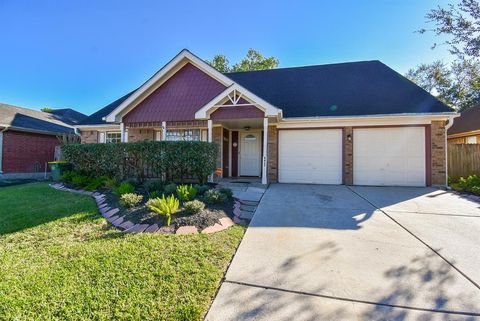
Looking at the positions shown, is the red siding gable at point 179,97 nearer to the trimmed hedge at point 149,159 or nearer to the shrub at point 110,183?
the trimmed hedge at point 149,159

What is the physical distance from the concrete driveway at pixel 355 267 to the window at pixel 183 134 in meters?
7.05

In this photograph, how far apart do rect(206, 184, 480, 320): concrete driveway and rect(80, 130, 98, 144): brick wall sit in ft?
39.0

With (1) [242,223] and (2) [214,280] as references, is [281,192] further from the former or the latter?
(2) [214,280]

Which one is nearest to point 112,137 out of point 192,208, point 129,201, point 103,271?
point 129,201

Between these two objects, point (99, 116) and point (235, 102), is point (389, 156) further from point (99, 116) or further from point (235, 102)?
point (99, 116)

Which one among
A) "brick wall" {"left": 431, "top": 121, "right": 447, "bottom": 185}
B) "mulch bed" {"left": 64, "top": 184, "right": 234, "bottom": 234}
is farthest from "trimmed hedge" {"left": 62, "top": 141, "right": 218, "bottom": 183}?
"brick wall" {"left": 431, "top": 121, "right": 447, "bottom": 185}

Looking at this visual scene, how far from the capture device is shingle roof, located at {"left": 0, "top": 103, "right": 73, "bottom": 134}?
13.5m

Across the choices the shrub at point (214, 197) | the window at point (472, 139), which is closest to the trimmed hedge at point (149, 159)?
the shrub at point (214, 197)

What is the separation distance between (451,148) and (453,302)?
11.3 metres

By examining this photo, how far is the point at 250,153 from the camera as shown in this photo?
1216 centimetres

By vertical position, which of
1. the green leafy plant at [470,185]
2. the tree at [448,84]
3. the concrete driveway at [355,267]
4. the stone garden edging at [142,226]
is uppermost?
the tree at [448,84]

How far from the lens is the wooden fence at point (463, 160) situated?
33.9 ft

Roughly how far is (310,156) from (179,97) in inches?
260

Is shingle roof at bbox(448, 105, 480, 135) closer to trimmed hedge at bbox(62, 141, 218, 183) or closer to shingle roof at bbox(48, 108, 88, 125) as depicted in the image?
trimmed hedge at bbox(62, 141, 218, 183)
